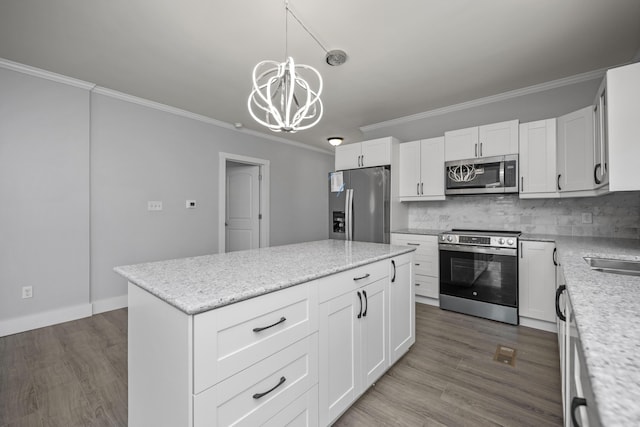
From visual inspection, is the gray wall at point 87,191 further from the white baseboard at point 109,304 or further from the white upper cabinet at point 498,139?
the white upper cabinet at point 498,139

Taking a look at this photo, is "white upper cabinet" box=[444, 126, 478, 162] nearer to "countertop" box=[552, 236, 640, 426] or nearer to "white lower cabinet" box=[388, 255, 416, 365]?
"white lower cabinet" box=[388, 255, 416, 365]

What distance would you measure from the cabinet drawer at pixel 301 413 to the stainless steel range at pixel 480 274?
7.87 ft

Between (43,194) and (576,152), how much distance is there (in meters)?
5.27

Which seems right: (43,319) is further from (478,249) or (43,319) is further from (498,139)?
(498,139)

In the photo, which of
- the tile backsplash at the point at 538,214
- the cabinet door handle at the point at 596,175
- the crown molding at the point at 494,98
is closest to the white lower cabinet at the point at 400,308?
the cabinet door handle at the point at 596,175

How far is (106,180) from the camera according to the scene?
324 centimetres

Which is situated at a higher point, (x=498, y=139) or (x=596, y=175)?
(x=498, y=139)

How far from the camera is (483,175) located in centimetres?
322

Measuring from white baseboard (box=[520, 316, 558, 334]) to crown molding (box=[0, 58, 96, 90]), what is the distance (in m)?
5.29

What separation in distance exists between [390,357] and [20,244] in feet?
11.8

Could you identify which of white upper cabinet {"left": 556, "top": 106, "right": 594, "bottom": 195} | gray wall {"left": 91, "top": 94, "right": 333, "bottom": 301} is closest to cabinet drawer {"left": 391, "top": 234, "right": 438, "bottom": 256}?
white upper cabinet {"left": 556, "top": 106, "right": 594, "bottom": 195}

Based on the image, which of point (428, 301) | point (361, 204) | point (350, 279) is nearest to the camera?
point (350, 279)

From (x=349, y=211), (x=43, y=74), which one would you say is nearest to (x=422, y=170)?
(x=349, y=211)

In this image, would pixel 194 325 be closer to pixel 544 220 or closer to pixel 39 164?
pixel 39 164
